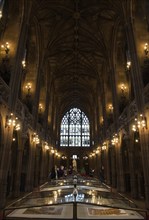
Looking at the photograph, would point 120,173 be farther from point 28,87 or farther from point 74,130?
point 74,130

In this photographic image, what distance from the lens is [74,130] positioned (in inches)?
1868

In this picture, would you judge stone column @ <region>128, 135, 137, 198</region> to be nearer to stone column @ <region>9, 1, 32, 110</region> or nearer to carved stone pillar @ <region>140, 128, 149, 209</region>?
carved stone pillar @ <region>140, 128, 149, 209</region>

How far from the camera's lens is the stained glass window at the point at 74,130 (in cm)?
4700

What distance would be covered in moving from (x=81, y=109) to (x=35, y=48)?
2813cm

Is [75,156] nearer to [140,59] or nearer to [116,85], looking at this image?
[116,85]

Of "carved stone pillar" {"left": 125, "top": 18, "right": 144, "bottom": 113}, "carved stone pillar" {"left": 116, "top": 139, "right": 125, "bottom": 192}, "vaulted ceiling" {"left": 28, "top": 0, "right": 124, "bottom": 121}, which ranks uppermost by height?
"vaulted ceiling" {"left": 28, "top": 0, "right": 124, "bottom": 121}

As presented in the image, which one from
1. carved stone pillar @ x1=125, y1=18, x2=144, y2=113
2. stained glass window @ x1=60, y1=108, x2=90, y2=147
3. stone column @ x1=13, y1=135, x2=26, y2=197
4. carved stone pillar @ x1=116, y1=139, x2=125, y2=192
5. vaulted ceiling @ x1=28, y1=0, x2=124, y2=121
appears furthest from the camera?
stained glass window @ x1=60, y1=108, x2=90, y2=147

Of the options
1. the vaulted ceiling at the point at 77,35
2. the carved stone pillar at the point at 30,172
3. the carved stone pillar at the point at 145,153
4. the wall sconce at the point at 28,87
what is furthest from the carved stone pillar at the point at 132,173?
the vaulted ceiling at the point at 77,35

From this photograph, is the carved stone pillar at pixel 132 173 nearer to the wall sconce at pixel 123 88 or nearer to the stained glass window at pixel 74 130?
the wall sconce at pixel 123 88

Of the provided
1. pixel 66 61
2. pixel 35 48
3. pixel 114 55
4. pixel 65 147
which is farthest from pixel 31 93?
pixel 65 147

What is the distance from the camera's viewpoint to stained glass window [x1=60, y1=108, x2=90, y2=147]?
47000 mm

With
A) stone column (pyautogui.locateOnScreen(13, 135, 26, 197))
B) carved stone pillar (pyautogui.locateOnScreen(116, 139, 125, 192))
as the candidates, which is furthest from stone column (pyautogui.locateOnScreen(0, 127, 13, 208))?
carved stone pillar (pyautogui.locateOnScreen(116, 139, 125, 192))

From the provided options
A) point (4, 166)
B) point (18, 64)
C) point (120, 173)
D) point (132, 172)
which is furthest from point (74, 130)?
point (4, 166)

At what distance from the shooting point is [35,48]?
72.6ft
